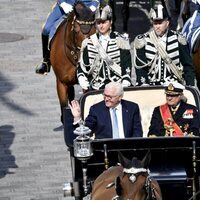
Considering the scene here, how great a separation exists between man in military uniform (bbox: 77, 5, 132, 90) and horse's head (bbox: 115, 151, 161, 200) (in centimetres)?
469

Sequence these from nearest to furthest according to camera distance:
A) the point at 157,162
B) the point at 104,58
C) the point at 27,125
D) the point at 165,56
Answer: the point at 157,162, the point at 165,56, the point at 104,58, the point at 27,125

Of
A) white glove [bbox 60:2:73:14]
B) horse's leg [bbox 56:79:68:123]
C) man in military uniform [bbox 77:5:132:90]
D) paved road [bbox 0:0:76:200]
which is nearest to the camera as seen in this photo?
man in military uniform [bbox 77:5:132:90]

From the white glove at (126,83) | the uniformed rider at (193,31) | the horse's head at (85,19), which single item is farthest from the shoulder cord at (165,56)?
the uniformed rider at (193,31)

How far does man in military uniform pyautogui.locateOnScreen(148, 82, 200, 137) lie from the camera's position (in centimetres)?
1130

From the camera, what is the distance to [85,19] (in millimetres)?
14523

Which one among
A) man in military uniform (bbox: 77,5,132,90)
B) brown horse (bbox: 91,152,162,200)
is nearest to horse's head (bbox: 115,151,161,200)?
brown horse (bbox: 91,152,162,200)

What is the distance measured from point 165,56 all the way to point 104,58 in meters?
Result: 0.82

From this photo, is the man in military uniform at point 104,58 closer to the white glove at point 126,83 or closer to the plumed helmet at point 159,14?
the white glove at point 126,83

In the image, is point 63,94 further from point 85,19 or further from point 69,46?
point 85,19

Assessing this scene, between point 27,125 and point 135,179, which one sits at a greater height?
point 135,179

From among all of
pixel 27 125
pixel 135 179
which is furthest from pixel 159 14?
pixel 135 179

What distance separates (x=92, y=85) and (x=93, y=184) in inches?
137

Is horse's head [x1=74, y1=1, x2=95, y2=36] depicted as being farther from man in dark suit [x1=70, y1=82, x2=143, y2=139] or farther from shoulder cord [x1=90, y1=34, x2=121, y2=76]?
man in dark suit [x1=70, y1=82, x2=143, y2=139]

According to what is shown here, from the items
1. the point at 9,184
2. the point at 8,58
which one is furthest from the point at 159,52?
the point at 8,58
